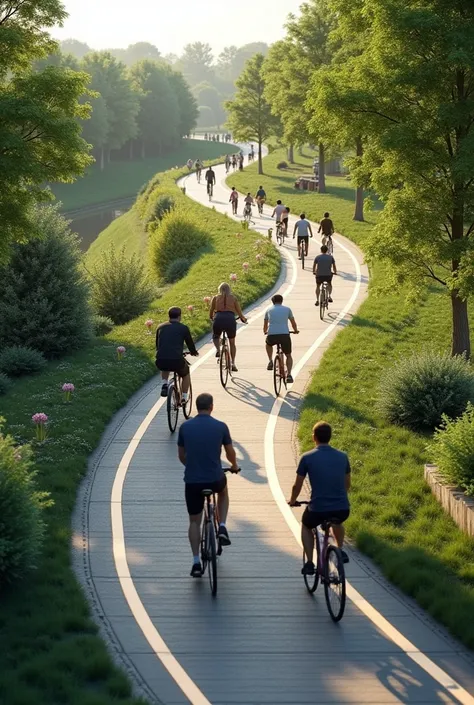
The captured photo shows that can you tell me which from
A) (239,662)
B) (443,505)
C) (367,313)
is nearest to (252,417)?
(443,505)

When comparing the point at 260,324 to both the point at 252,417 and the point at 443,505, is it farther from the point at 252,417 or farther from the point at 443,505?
the point at 443,505

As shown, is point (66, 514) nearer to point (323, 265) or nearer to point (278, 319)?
point (278, 319)

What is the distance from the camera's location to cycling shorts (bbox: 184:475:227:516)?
34.2 ft

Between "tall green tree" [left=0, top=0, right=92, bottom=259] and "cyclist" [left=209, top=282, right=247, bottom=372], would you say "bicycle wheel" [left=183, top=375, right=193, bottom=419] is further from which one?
"tall green tree" [left=0, top=0, right=92, bottom=259]

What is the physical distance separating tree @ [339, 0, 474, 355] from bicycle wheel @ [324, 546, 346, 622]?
34.7 feet

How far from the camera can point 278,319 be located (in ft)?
61.9

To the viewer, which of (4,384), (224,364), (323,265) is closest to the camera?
(224,364)

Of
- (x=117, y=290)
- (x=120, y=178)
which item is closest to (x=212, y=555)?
(x=117, y=290)

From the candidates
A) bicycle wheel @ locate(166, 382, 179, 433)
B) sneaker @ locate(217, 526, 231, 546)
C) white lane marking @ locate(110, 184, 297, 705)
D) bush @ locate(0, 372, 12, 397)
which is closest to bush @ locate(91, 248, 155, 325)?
bush @ locate(0, 372, 12, 397)

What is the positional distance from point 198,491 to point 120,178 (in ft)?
367

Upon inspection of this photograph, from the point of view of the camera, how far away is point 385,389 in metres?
17.5

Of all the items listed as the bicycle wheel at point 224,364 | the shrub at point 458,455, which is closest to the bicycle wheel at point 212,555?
the shrub at point 458,455

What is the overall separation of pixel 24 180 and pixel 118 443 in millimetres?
7060

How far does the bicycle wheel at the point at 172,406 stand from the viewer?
54.4 ft
